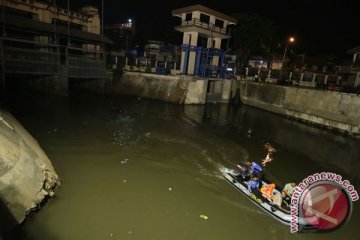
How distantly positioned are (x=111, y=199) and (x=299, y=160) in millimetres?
11703

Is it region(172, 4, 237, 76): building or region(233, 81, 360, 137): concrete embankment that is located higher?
region(172, 4, 237, 76): building

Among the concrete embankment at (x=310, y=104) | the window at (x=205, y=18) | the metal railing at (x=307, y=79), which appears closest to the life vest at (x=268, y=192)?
the concrete embankment at (x=310, y=104)

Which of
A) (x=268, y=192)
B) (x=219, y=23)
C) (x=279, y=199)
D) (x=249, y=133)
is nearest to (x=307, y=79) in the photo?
(x=219, y=23)

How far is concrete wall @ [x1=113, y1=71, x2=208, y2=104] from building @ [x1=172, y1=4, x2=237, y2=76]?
2.64 m

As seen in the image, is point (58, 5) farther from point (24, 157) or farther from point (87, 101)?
point (24, 157)

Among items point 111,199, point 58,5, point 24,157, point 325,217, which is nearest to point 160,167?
point 111,199

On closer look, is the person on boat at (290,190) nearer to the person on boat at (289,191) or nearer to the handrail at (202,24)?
A: the person on boat at (289,191)

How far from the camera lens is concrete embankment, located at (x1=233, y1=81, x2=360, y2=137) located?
21906 millimetres

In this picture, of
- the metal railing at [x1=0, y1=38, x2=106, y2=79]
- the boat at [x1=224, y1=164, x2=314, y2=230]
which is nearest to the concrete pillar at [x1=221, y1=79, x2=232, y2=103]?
the metal railing at [x1=0, y1=38, x2=106, y2=79]

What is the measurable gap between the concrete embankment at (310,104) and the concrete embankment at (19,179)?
23836 millimetres

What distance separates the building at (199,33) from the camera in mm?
30139

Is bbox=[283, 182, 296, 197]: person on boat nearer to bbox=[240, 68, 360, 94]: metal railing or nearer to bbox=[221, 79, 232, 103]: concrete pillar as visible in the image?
bbox=[240, 68, 360, 94]: metal railing

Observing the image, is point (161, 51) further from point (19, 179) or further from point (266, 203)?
point (19, 179)

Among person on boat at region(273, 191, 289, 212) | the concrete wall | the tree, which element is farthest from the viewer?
the tree
